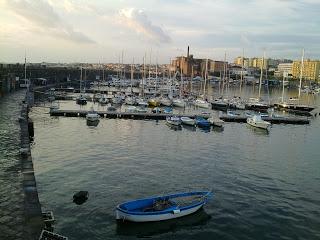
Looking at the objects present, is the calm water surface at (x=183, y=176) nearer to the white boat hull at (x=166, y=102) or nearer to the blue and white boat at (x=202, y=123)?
the blue and white boat at (x=202, y=123)

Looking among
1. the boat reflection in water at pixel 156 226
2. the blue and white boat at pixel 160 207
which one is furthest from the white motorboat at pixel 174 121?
the boat reflection in water at pixel 156 226

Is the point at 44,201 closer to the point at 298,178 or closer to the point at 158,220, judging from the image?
the point at 158,220

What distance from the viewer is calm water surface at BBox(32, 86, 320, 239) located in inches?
1043

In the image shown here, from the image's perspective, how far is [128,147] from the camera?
1964 inches

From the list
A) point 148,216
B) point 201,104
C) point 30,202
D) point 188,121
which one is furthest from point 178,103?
point 30,202

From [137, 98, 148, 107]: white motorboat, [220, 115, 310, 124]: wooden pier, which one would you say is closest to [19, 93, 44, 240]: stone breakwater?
[220, 115, 310, 124]: wooden pier

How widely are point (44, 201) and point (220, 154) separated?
24.3 metres

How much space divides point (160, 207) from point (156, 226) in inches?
53.6

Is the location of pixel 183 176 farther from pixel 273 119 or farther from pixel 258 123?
Result: pixel 273 119

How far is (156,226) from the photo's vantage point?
2641cm

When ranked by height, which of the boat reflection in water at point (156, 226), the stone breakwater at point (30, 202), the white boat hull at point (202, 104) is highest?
the white boat hull at point (202, 104)

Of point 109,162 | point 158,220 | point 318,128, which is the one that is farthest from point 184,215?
point 318,128

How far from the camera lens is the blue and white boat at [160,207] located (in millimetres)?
25938

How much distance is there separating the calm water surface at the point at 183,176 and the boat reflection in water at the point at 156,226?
64 mm
